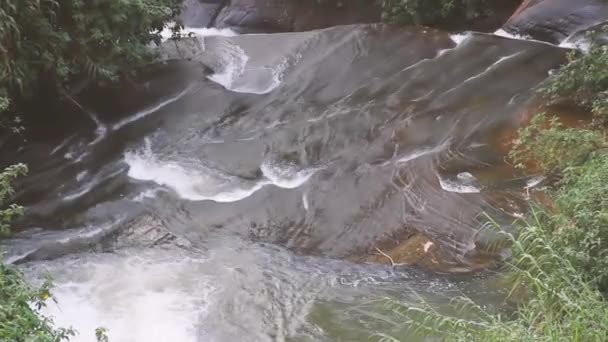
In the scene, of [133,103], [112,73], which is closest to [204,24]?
[133,103]

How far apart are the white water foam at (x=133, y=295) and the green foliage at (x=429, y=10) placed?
6544 millimetres

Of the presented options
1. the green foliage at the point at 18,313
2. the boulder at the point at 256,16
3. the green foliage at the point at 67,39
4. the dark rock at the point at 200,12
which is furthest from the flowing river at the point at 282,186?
the dark rock at the point at 200,12

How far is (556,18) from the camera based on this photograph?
10586 millimetres

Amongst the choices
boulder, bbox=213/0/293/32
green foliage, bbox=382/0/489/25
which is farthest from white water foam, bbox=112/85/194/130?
boulder, bbox=213/0/293/32

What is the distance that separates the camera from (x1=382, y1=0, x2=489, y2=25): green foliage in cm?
1133

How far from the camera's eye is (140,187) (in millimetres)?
8242

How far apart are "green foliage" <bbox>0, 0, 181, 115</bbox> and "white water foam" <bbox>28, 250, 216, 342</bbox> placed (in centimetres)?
262

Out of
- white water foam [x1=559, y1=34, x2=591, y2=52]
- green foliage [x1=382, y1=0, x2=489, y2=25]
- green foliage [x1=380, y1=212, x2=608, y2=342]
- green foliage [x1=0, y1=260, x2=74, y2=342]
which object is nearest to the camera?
green foliage [x1=380, y1=212, x2=608, y2=342]

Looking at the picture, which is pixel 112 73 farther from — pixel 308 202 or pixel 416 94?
pixel 416 94

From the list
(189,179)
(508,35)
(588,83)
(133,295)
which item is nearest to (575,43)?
(508,35)

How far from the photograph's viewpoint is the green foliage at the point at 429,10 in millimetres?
11328

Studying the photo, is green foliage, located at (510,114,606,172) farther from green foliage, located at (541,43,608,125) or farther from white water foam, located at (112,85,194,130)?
white water foam, located at (112,85,194,130)

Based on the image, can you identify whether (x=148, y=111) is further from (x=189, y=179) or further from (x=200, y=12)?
(x=200, y=12)

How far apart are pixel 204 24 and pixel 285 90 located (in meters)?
5.30
